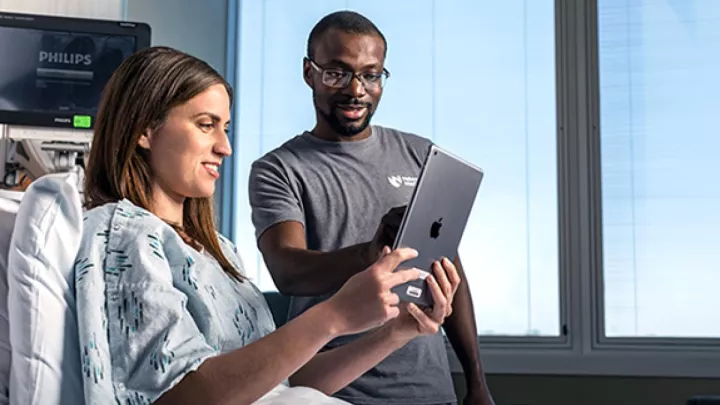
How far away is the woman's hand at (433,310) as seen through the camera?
141cm

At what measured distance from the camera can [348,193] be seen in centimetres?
197

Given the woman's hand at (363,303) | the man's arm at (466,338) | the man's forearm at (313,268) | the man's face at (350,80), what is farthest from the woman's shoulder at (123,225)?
the man's arm at (466,338)

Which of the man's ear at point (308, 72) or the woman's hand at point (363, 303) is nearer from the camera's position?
the woman's hand at point (363, 303)

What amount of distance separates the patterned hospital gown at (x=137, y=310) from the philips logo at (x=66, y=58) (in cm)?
144

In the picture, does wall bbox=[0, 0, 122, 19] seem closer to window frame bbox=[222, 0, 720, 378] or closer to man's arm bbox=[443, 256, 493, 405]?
window frame bbox=[222, 0, 720, 378]

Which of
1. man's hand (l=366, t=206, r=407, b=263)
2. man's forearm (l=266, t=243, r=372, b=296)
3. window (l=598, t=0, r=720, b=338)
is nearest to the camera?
man's hand (l=366, t=206, r=407, b=263)

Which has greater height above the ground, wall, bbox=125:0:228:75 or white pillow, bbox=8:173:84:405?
wall, bbox=125:0:228:75

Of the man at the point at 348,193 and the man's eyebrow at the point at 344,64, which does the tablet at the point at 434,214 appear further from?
the man's eyebrow at the point at 344,64

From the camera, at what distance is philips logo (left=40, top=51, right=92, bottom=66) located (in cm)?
254

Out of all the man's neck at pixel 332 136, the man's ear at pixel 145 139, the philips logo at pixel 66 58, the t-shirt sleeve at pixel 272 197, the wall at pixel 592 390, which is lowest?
the wall at pixel 592 390

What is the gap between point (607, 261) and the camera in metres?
3.27

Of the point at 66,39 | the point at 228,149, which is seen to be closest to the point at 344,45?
the point at 228,149

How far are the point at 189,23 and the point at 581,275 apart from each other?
1742mm

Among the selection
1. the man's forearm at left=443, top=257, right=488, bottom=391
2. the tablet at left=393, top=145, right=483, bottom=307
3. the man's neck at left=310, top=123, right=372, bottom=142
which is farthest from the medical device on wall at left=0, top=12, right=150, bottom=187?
the tablet at left=393, top=145, right=483, bottom=307
